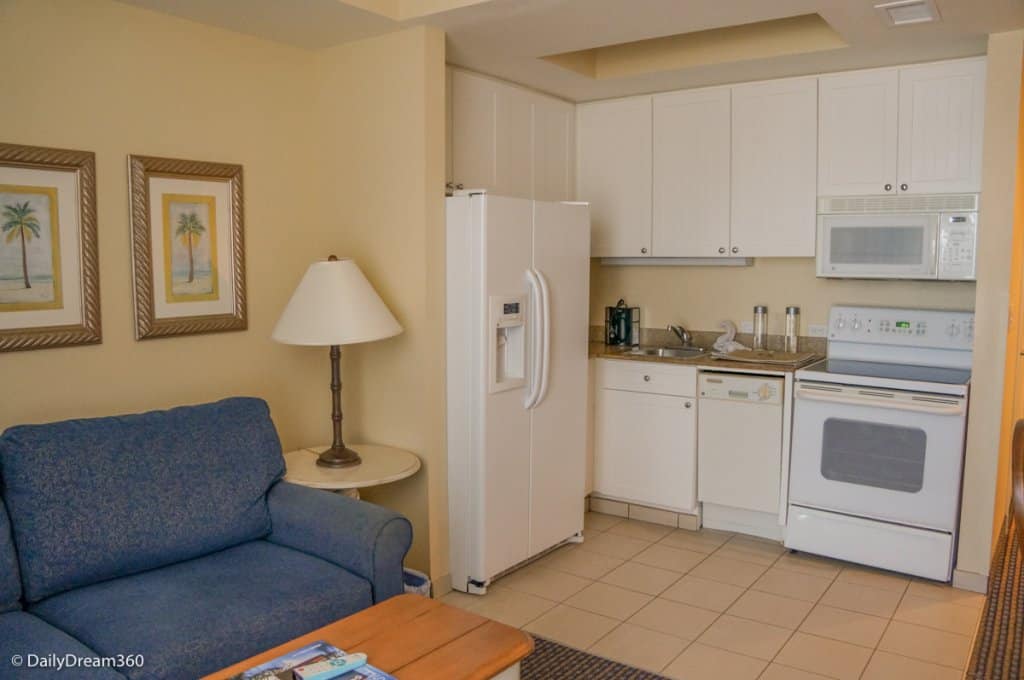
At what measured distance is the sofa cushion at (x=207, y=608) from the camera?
221 centimetres

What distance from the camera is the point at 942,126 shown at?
12.5 feet

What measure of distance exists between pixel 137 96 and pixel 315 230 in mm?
969

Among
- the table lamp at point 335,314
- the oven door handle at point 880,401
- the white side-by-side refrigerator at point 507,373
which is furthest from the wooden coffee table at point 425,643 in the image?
the oven door handle at point 880,401

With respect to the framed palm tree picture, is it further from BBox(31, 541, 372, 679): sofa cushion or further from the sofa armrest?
BBox(31, 541, 372, 679): sofa cushion

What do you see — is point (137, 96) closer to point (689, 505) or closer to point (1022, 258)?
point (689, 505)

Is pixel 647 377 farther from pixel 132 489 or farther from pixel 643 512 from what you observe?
pixel 132 489

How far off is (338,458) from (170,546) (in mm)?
797

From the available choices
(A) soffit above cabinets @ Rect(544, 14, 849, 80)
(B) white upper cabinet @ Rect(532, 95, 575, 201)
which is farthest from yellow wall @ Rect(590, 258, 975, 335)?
(A) soffit above cabinets @ Rect(544, 14, 849, 80)

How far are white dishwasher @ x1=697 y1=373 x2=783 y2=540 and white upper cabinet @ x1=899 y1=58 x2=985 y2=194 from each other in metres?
1.18

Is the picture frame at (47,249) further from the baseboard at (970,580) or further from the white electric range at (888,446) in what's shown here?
the baseboard at (970,580)

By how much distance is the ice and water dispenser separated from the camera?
138 inches

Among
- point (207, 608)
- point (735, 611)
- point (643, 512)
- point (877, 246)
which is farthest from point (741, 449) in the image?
point (207, 608)

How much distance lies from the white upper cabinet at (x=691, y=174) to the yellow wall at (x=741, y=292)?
1.03 feet

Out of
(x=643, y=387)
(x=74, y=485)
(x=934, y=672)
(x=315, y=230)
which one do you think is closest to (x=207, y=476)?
(x=74, y=485)
